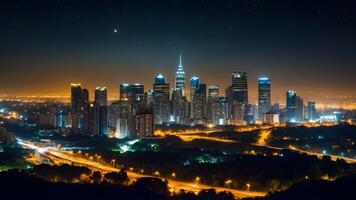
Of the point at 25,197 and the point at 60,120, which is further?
the point at 60,120

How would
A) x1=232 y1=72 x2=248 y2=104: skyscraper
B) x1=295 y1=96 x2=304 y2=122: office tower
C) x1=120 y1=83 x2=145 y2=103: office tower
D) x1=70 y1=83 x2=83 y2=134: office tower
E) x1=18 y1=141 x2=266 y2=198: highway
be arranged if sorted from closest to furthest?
x1=18 y1=141 x2=266 y2=198: highway, x1=70 y1=83 x2=83 y2=134: office tower, x1=120 y1=83 x2=145 y2=103: office tower, x1=232 y1=72 x2=248 y2=104: skyscraper, x1=295 y1=96 x2=304 y2=122: office tower

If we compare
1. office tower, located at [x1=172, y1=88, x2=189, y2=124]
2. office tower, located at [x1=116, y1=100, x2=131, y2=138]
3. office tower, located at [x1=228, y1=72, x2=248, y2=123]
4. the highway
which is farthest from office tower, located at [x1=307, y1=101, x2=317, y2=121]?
the highway

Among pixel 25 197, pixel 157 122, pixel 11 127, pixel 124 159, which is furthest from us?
pixel 157 122

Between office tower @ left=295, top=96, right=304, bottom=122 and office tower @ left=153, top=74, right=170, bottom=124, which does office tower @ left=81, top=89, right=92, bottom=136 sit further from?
office tower @ left=295, top=96, right=304, bottom=122

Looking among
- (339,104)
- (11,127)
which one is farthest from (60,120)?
(339,104)

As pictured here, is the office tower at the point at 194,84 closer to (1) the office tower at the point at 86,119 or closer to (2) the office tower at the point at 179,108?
(2) the office tower at the point at 179,108

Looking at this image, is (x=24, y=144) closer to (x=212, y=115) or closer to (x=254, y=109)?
(x=212, y=115)
